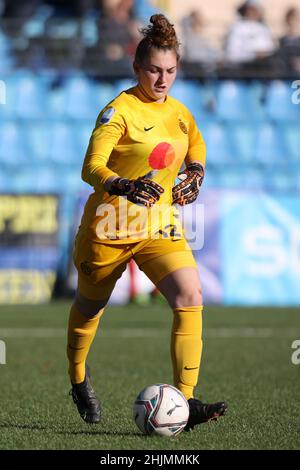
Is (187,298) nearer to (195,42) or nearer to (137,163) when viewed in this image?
(137,163)

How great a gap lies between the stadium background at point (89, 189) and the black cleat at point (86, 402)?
14.5 ft

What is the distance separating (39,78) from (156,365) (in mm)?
9519

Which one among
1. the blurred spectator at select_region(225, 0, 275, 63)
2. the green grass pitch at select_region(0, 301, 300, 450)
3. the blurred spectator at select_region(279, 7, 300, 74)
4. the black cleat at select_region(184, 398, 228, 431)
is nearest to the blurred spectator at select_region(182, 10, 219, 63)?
the blurred spectator at select_region(225, 0, 275, 63)

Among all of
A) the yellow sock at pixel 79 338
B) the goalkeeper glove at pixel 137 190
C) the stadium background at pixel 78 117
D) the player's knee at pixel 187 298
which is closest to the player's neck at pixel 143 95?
the goalkeeper glove at pixel 137 190

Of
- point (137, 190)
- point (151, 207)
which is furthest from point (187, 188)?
point (137, 190)

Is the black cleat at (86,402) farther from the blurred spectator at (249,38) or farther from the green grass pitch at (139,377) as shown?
the blurred spectator at (249,38)

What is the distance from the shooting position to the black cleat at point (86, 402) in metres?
5.69

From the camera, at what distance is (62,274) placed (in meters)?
15.9

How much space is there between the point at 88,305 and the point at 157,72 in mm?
1303

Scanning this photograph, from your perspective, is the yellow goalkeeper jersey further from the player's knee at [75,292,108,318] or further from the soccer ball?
the soccer ball

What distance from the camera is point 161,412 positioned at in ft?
16.4

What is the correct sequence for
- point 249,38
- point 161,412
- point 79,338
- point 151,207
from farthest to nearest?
point 249,38 < point 79,338 < point 151,207 < point 161,412

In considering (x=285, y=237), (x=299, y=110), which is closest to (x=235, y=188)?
(x=285, y=237)
